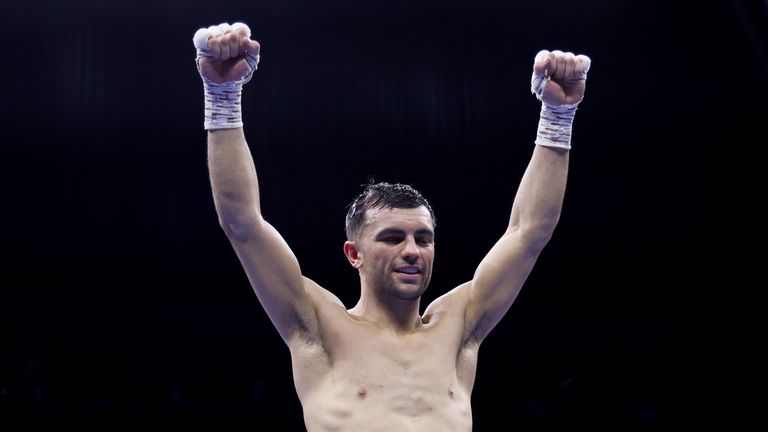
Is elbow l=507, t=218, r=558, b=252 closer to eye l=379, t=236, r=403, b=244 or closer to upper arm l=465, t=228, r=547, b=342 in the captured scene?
upper arm l=465, t=228, r=547, b=342

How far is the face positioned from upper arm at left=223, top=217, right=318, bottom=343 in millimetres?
238

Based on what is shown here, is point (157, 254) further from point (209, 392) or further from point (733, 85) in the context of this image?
point (733, 85)

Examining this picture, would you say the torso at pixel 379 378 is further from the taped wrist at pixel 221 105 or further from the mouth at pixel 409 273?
the taped wrist at pixel 221 105

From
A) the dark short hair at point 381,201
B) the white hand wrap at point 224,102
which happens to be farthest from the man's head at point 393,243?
the white hand wrap at point 224,102

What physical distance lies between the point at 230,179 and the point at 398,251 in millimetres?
541

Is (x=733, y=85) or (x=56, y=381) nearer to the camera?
(x=733, y=85)

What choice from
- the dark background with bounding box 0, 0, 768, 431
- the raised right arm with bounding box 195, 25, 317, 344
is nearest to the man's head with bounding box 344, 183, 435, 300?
the raised right arm with bounding box 195, 25, 317, 344

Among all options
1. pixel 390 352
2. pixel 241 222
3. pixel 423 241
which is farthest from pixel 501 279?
pixel 241 222

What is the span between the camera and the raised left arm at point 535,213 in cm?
247

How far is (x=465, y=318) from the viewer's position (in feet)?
8.14

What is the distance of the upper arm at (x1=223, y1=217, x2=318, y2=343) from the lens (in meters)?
2.16

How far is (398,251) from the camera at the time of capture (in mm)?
2352

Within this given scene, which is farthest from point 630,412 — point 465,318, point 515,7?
point 465,318

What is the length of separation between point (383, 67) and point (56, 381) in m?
3.53
